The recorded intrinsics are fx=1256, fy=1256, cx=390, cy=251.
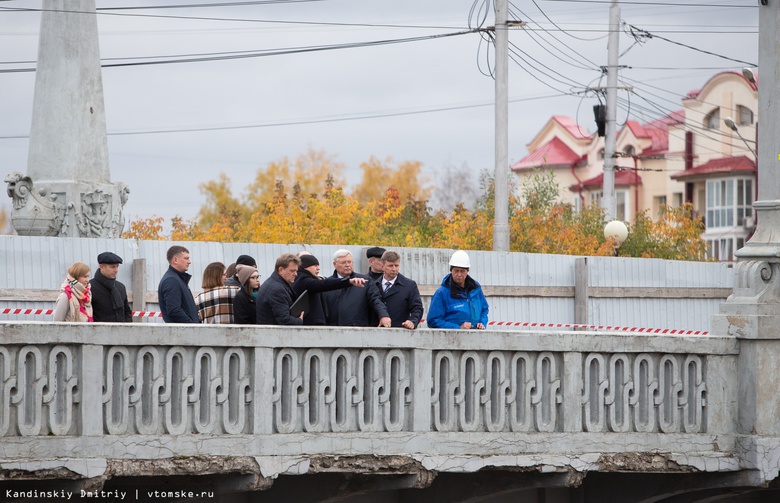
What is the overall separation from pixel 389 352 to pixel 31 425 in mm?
2790

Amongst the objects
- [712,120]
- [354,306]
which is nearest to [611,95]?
[354,306]

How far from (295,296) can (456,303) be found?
1.63 meters

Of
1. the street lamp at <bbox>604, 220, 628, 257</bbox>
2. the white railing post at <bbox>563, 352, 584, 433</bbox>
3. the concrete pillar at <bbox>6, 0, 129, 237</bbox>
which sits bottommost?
the white railing post at <bbox>563, 352, 584, 433</bbox>

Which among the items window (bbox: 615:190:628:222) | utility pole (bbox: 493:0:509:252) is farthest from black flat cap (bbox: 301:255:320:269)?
window (bbox: 615:190:628:222)

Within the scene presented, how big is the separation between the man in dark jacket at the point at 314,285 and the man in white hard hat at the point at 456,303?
1004mm

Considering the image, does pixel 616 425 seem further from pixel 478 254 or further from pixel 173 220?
pixel 173 220

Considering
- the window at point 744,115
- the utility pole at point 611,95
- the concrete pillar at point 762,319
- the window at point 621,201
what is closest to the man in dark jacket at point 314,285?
the concrete pillar at point 762,319

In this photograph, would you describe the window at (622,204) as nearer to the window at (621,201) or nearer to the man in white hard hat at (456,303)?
the window at (621,201)

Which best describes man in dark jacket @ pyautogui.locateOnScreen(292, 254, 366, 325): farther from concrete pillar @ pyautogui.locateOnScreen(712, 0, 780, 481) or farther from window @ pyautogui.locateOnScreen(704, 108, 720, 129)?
window @ pyautogui.locateOnScreen(704, 108, 720, 129)

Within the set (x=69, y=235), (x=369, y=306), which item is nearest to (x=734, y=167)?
(x=69, y=235)

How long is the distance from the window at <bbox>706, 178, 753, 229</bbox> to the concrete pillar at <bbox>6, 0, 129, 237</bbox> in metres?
48.2

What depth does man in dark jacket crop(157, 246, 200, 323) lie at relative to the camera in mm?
10641

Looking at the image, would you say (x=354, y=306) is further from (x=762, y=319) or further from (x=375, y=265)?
(x=762, y=319)

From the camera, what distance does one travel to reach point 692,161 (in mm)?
62750
